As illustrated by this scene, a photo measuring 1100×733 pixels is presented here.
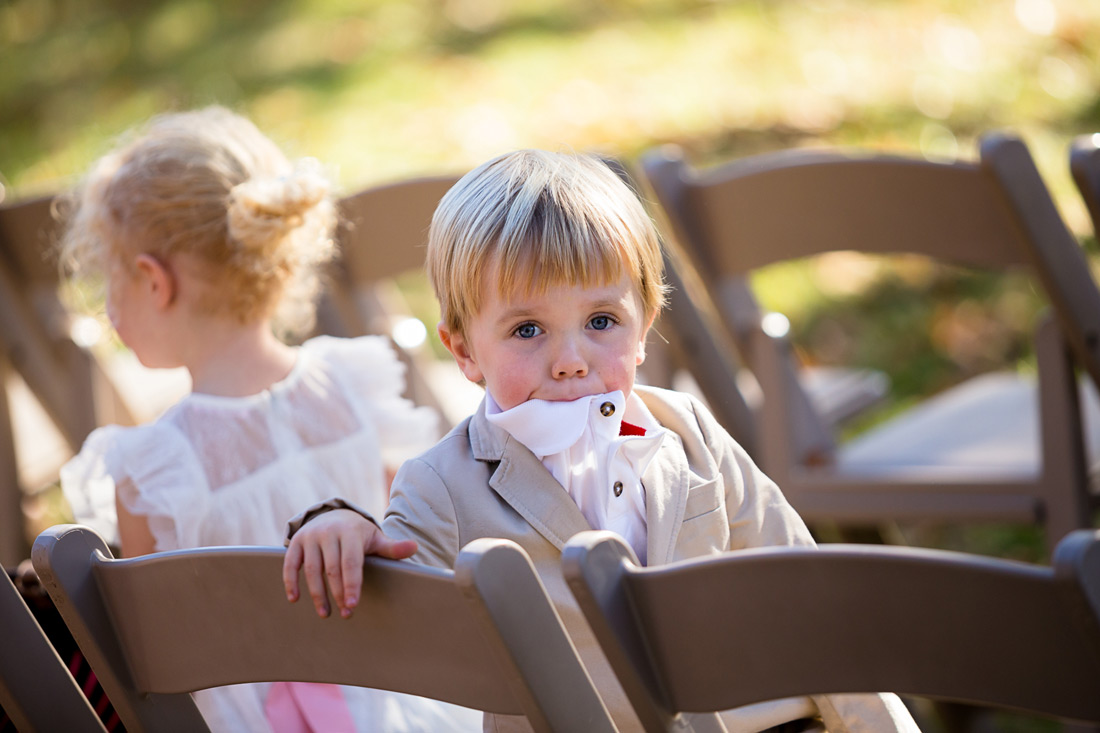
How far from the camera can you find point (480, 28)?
8000 millimetres

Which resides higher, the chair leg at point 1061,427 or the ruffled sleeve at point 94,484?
the chair leg at point 1061,427

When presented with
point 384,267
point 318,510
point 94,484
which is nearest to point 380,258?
point 384,267

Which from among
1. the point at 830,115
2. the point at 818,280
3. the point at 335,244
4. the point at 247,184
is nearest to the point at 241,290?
the point at 247,184

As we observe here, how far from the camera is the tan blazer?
1.31m

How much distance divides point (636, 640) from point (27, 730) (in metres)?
0.66

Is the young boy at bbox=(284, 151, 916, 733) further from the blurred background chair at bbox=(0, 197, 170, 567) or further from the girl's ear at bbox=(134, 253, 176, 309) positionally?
A: the blurred background chair at bbox=(0, 197, 170, 567)

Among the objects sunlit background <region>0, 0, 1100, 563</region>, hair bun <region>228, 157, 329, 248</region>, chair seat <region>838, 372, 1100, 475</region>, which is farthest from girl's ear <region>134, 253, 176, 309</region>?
sunlit background <region>0, 0, 1100, 563</region>

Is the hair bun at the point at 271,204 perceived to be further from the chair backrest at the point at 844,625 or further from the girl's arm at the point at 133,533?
the chair backrest at the point at 844,625

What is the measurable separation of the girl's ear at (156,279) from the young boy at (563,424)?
69 centimetres

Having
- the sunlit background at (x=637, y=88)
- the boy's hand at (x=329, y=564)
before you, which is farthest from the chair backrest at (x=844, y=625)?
the sunlit background at (x=637, y=88)

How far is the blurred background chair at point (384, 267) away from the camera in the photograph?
2.40 metres

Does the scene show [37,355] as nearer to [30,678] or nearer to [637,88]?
[30,678]

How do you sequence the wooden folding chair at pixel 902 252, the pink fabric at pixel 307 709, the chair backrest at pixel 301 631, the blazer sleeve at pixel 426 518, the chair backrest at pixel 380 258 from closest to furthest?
the chair backrest at pixel 301 631, the blazer sleeve at pixel 426 518, the pink fabric at pixel 307 709, the wooden folding chair at pixel 902 252, the chair backrest at pixel 380 258

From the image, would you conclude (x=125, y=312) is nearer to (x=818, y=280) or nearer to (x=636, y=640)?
(x=636, y=640)
